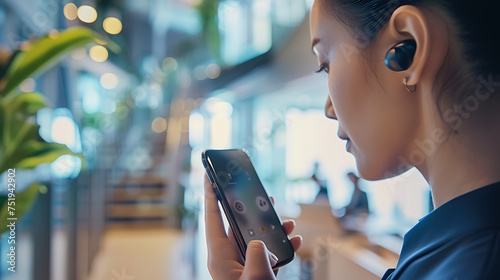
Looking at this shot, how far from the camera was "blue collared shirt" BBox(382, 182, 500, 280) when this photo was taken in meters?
0.31

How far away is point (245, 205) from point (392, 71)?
11.0 inches

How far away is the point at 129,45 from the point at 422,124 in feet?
35.4

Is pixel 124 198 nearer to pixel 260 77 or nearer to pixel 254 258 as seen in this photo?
pixel 260 77

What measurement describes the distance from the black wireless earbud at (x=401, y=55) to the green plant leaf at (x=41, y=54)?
26.8 inches

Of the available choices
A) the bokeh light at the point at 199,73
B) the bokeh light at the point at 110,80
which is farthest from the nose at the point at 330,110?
the bokeh light at the point at 110,80

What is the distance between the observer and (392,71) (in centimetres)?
39

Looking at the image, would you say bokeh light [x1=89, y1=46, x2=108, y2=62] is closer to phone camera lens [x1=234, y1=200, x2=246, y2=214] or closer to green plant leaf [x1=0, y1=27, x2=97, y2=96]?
green plant leaf [x1=0, y1=27, x2=97, y2=96]

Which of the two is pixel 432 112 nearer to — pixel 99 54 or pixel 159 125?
pixel 99 54

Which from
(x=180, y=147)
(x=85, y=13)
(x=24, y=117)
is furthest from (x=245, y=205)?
(x=180, y=147)

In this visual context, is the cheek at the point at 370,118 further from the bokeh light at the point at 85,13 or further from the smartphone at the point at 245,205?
the bokeh light at the point at 85,13

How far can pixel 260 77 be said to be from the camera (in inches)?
211

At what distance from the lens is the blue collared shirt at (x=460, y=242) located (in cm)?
Answer: 31

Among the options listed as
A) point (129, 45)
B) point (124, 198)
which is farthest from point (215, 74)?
point (129, 45)

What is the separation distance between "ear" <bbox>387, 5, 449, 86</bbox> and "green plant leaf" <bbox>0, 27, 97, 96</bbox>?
2.26ft
